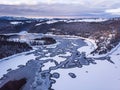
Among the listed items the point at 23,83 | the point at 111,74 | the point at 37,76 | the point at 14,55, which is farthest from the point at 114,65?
the point at 14,55

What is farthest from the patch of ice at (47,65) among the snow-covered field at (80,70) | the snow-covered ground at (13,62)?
the snow-covered ground at (13,62)

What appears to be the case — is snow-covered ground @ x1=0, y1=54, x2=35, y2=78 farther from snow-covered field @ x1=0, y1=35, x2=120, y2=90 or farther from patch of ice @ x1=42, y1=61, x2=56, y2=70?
patch of ice @ x1=42, y1=61, x2=56, y2=70

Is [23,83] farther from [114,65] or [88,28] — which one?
[88,28]

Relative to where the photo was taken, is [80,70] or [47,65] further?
[47,65]

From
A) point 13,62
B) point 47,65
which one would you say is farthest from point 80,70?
point 13,62

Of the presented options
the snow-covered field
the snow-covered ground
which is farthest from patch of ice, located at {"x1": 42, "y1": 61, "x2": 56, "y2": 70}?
the snow-covered ground

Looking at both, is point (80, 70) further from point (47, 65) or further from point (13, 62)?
point (13, 62)

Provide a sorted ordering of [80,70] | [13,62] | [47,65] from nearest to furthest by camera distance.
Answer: [80,70] < [47,65] < [13,62]

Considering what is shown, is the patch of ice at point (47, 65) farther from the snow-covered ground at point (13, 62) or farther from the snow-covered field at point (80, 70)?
the snow-covered ground at point (13, 62)

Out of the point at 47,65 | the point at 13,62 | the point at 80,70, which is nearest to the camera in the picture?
the point at 80,70

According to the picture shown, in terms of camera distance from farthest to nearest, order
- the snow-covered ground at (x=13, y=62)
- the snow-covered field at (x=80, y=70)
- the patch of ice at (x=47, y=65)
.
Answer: the patch of ice at (x=47, y=65), the snow-covered ground at (x=13, y=62), the snow-covered field at (x=80, y=70)

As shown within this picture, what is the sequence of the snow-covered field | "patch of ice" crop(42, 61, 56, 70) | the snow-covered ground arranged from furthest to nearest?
"patch of ice" crop(42, 61, 56, 70) < the snow-covered ground < the snow-covered field
